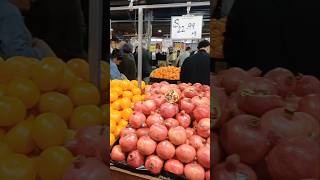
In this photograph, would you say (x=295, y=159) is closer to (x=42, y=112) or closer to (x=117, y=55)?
(x=42, y=112)

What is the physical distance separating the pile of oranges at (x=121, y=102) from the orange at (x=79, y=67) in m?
1.47

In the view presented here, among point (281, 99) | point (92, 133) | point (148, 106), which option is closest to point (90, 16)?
point (92, 133)

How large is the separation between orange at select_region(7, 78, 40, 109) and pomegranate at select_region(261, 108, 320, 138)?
65 cm

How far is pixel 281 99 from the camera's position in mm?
828

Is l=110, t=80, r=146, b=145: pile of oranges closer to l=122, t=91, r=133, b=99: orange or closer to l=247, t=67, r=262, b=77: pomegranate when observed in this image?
l=122, t=91, r=133, b=99: orange

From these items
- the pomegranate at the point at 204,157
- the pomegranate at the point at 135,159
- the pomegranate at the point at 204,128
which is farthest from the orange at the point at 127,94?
the pomegranate at the point at 204,157

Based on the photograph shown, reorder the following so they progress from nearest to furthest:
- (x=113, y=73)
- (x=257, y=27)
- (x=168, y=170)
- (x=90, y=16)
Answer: (x=257, y=27) → (x=90, y=16) → (x=168, y=170) → (x=113, y=73)

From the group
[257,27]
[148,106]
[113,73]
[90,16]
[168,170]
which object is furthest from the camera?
[113,73]

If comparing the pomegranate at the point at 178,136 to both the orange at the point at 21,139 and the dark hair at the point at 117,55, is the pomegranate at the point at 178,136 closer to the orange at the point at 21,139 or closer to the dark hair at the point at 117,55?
the orange at the point at 21,139

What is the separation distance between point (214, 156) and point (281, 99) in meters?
0.22

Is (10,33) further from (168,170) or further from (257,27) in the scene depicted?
(168,170)

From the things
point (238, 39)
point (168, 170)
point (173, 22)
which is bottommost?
point (168, 170)

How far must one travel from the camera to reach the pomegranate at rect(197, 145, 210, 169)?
2096mm

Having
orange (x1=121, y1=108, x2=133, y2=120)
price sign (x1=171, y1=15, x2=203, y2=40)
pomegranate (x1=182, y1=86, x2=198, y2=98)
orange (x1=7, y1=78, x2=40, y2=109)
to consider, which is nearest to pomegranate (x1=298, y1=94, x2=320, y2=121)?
orange (x1=7, y1=78, x2=40, y2=109)
